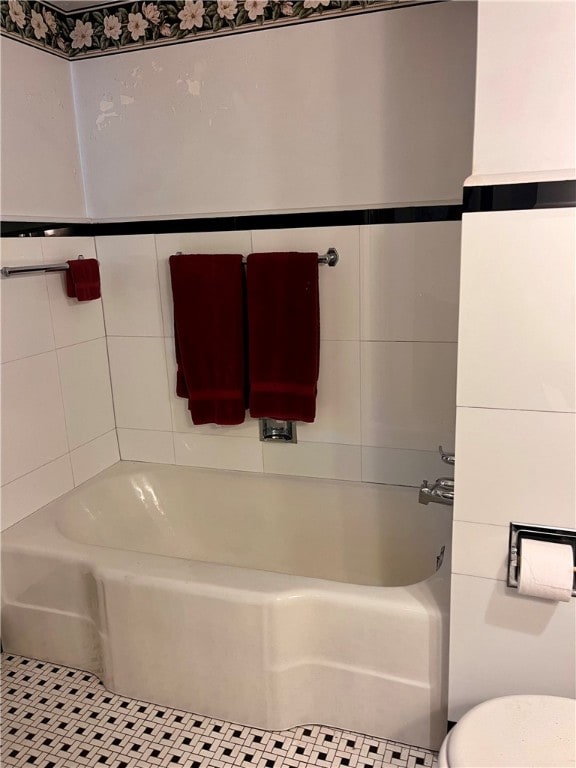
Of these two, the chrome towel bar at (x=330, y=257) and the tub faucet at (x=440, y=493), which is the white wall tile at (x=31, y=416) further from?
the tub faucet at (x=440, y=493)

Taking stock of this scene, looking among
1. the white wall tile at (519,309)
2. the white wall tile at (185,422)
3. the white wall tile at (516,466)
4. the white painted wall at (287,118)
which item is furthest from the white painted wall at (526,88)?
the white wall tile at (185,422)

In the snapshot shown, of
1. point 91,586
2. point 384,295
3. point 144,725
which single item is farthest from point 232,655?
point 384,295

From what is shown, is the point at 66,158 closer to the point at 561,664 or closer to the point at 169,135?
the point at 169,135

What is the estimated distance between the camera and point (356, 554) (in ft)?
7.22

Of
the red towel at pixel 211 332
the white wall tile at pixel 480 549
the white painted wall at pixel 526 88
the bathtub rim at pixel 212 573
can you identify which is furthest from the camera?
the red towel at pixel 211 332

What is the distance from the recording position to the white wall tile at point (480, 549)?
139cm

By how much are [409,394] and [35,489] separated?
135 centimetres

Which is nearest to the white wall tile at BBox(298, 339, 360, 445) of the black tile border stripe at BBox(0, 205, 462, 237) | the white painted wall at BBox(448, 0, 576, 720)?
the black tile border stripe at BBox(0, 205, 462, 237)

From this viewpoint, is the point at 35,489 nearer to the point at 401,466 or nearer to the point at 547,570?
the point at 401,466

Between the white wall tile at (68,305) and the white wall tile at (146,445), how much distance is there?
1.43 ft

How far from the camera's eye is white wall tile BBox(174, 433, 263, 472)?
234cm

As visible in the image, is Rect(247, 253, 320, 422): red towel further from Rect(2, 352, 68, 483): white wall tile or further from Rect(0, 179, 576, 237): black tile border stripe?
Rect(2, 352, 68, 483): white wall tile

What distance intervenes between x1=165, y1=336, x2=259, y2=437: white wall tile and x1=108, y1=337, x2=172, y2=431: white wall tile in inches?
0.9

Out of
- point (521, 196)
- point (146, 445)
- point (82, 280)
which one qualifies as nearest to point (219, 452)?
point (146, 445)
